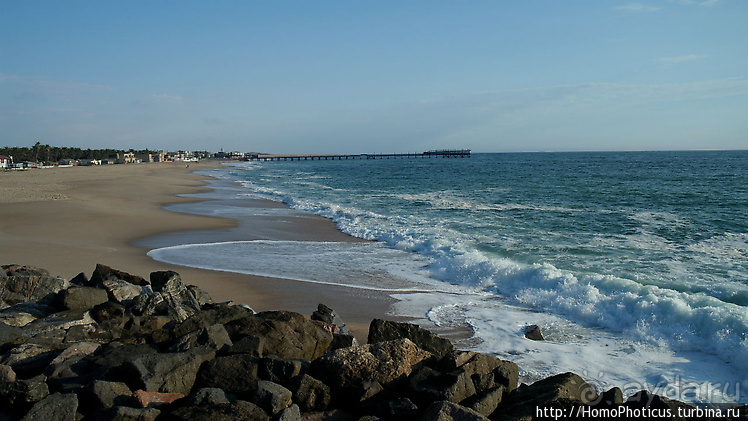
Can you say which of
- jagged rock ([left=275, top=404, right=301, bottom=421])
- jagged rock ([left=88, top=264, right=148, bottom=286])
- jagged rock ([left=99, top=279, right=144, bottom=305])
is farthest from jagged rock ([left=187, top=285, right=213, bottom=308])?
jagged rock ([left=275, top=404, right=301, bottom=421])

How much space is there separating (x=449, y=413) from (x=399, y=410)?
0.48 metres

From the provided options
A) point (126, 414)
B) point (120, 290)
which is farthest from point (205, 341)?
point (120, 290)

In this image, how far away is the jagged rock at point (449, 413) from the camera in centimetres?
390

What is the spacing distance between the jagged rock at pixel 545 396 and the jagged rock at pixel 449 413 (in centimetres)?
49

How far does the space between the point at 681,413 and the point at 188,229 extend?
16.0 m

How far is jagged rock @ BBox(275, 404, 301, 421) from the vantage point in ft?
13.0

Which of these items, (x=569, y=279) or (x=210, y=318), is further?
(x=569, y=279)

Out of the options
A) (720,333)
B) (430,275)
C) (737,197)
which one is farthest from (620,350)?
(737,197)

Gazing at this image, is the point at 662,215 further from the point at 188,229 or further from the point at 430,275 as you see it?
the point at 188,229

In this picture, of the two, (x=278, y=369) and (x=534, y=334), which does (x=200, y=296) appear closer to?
(x=278, y=369)

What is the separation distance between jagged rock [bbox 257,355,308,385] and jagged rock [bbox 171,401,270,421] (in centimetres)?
52

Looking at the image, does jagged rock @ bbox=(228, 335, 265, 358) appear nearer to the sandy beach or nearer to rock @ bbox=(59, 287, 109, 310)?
the sandy beach

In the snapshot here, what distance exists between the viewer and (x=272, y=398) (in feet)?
13.6

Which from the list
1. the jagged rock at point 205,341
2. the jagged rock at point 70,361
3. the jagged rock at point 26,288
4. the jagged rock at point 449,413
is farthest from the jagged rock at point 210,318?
the jagged rock at point 449,413
